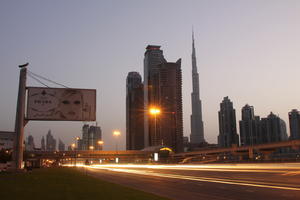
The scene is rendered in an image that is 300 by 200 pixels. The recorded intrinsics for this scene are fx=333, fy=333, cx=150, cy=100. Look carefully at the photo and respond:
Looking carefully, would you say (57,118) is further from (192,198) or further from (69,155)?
(69,155)

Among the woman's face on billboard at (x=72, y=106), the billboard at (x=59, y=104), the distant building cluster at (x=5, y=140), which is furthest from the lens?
the distant building cluster at (x=5, y=140)

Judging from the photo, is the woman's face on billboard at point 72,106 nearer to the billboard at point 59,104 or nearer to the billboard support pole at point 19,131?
the billboard at point 59,104

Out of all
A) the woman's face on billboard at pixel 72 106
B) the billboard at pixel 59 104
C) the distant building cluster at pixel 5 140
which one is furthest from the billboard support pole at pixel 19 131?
the distant building cluster at pixel 5 140

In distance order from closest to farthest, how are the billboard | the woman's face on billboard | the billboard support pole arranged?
1. the billboard support pole
2. the billboard
3. the woman's face on billboard

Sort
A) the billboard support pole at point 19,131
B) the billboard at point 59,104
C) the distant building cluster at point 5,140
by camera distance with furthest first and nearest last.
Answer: the distant building cluster at point 5,140 < the billboard at point 59,104 < the billboard support pole at point 19,131

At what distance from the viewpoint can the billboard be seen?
4456 cm

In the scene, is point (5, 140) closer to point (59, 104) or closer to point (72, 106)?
point (59, 104)

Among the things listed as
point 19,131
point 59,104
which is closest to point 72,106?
point 59,104

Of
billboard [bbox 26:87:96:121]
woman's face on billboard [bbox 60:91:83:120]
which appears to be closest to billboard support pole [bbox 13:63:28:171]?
billboard [bbox 26:87:96:121]

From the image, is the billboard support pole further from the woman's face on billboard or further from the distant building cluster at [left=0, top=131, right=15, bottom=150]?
the distant building cluster at [left=0, top=131, right=15, bottom=150]

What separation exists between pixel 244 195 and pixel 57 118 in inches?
1294

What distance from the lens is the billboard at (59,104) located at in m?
44.6

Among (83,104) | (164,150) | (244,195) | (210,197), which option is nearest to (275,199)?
(244,195)

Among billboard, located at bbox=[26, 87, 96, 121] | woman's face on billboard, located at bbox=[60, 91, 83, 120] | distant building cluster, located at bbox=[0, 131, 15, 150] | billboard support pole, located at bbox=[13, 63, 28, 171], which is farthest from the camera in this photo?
distant building cluster, located at bbox=[0, 131, 15, 150]
